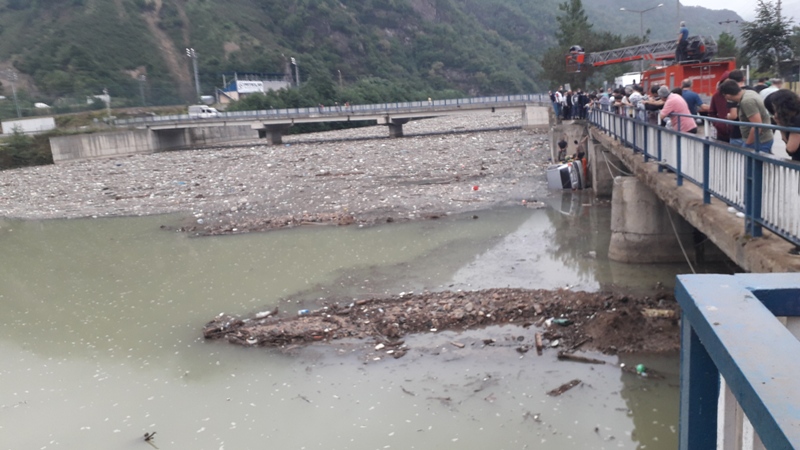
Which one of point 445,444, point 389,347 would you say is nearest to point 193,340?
point 389,347

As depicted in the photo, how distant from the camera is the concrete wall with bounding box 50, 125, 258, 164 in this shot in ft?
136

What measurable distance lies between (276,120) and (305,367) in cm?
3917

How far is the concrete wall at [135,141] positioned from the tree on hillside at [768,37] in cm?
3777

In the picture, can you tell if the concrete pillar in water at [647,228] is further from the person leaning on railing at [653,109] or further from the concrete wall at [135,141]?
the concrete wall at [135,141]

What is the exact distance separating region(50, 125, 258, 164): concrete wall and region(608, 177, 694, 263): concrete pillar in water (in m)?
40.4

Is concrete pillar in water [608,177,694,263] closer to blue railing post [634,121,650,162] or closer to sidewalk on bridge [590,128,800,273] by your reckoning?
blue railing post [634,121,650,162]

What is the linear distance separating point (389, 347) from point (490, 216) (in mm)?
7866

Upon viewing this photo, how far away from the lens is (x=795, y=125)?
4805 millimetres

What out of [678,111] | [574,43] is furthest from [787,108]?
[574,43]

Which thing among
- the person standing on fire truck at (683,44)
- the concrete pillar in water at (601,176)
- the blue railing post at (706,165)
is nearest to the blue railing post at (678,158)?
the blue railing post at (706,165)

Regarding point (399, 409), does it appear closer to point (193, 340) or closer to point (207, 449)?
point (207, 449)

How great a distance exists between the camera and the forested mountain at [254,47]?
242 ft

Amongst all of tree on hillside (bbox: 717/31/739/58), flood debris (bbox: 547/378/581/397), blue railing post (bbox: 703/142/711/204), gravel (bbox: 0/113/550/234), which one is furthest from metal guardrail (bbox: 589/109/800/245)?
tree on hillside (bbox: 717/31/739/58)

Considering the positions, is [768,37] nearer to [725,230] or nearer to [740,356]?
[725,230]
